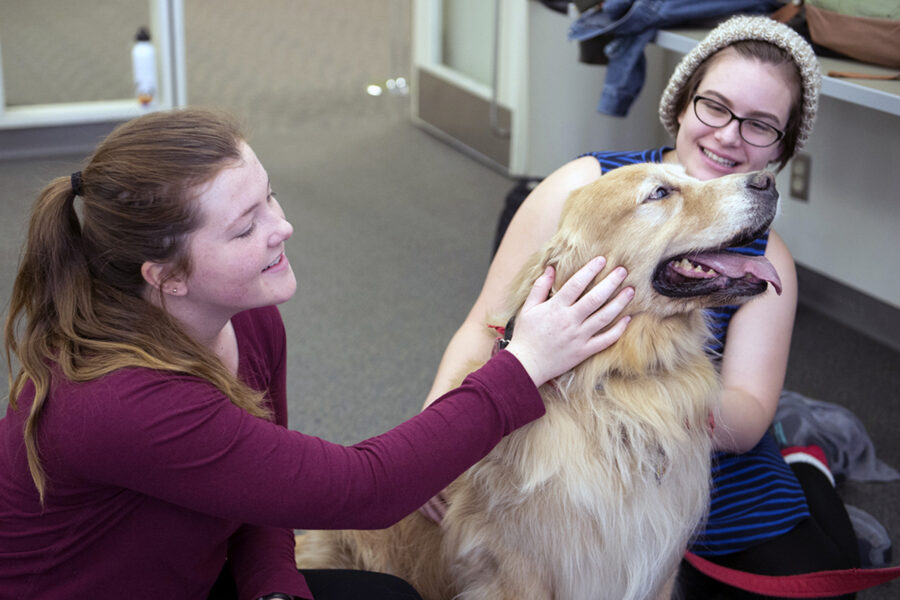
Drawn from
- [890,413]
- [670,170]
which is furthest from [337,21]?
[670,170]

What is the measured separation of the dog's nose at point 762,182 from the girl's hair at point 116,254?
0.73 m

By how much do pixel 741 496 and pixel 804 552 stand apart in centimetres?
15

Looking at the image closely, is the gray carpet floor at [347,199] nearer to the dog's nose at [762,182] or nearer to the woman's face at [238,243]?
the woman's face at [238,243]

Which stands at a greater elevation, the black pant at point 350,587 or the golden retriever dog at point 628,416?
the golden retriever dog at point 628,416

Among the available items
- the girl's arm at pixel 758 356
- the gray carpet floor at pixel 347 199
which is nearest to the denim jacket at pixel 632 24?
the gray carpet floor at pixel 347 199

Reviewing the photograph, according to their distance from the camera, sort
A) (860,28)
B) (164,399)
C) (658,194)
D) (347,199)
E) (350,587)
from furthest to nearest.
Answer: (347,199), (860,28), (350,587), (658,194), (164,399)

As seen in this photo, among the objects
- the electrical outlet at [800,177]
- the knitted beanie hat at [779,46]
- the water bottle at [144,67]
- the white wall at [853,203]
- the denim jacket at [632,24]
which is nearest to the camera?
the knitted beanie hat at [779,46]

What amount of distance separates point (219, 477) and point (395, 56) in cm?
486

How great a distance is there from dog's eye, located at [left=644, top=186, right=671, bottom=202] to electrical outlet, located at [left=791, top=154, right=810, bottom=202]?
1.99 meters

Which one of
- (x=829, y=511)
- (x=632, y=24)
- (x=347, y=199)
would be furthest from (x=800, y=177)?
(x=347, y=199)

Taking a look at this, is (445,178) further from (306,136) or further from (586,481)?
(586,481)

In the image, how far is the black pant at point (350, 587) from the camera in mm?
1492

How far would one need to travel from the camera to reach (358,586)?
150 centimetres

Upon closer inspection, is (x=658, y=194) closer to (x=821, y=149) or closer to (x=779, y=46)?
(x=779, y=46)
